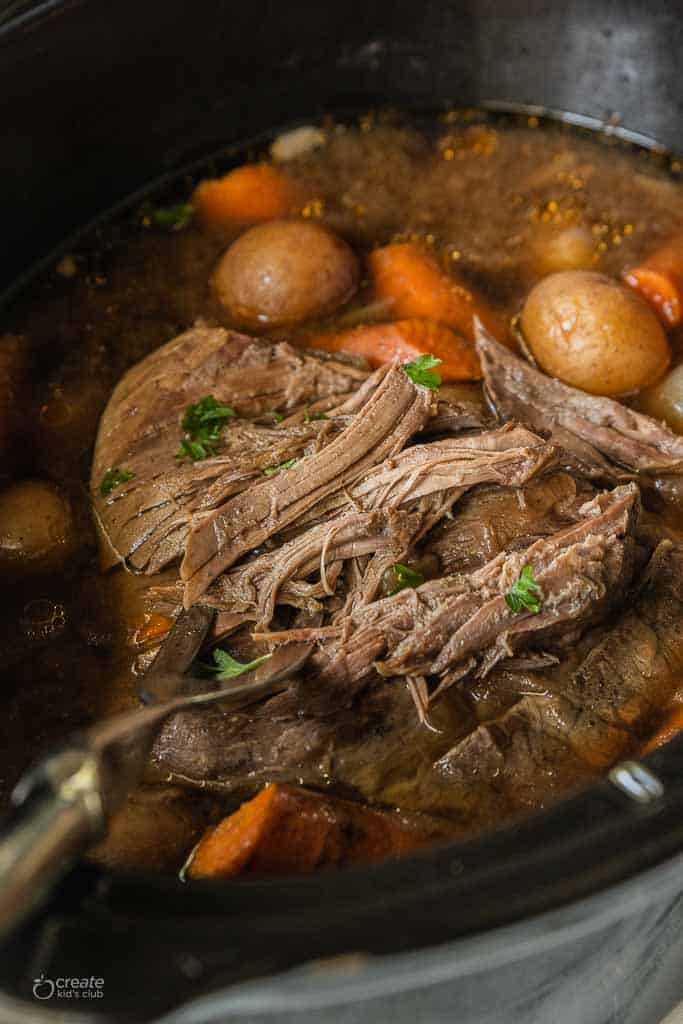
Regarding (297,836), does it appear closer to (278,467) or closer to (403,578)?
(403,578)

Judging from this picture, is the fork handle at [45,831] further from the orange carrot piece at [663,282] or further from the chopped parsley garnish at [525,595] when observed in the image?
the orange carrot piece at [663,282]

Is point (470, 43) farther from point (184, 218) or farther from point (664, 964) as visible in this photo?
point (664, 964)

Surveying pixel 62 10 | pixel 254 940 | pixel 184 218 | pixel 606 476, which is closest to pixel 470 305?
pixel 606 476

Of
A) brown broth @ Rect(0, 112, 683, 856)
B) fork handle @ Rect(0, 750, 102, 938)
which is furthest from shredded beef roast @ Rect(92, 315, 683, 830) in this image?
fork handle @ Rect(0, 750, 102, 938)

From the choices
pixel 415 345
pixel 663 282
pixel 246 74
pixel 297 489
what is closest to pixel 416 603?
pixel 297 489

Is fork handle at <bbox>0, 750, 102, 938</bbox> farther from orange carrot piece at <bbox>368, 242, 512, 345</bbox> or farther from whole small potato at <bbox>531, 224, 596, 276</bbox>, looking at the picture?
whole small potato at <bbox>531, 224, 596, 276</bbox>

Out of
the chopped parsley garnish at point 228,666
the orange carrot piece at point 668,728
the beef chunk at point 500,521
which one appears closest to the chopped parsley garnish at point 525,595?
the beef chunk at point 500,521
